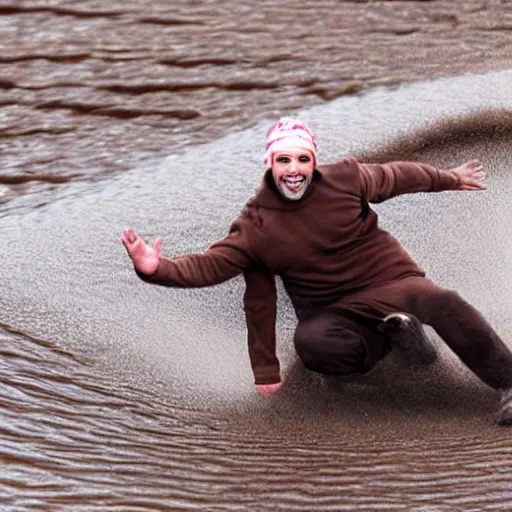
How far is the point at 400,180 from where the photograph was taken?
421 centimetres

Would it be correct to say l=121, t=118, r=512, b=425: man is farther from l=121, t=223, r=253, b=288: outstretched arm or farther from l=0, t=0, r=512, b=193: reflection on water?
l=0, t=0, r=512, b=193: reflection on water

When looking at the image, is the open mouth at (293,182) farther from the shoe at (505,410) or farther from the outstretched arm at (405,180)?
the shoe at (505,410)

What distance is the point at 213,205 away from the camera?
5.61 meters

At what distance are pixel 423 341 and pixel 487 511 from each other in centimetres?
92

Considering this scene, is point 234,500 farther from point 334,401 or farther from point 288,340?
point 288,340

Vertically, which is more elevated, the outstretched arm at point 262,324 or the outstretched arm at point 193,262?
the outstretched arm at point 193,262

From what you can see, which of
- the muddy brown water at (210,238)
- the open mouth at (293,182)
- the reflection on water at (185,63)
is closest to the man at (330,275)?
the open mouth at (293,182)

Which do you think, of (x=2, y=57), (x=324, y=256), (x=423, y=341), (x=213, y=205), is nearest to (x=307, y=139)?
(x=324, y=256)

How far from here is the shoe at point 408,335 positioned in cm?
398

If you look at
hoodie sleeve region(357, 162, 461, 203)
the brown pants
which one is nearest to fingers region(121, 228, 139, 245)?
the brown pants

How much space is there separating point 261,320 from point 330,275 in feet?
0.84

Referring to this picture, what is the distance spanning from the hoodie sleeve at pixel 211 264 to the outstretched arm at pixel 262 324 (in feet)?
0.25

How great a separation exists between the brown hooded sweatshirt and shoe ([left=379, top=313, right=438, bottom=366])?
0.61ft

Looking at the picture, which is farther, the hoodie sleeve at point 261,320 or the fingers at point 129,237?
the hoodie sleeve at point 261,320
